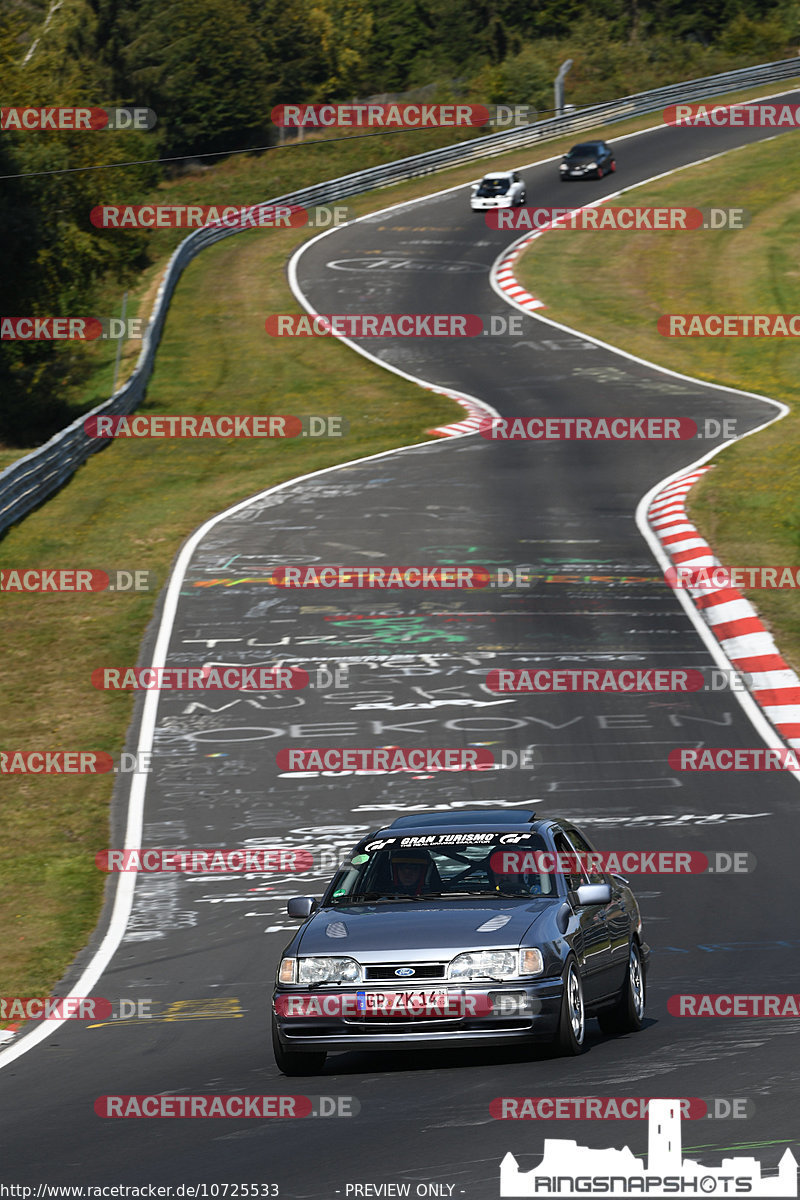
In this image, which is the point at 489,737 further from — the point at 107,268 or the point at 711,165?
the point at 711,165

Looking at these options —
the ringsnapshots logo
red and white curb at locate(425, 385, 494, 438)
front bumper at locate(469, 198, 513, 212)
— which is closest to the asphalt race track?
red and white curb at locate(425, 385, 494, 438)

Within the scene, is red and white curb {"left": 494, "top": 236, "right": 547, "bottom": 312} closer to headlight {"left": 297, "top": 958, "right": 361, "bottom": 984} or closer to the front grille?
headlight {"left": 297, "top": 958, "right": 361, "bottom": 984}

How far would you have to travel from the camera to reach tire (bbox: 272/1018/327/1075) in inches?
353

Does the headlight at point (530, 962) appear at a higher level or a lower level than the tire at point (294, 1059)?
higher

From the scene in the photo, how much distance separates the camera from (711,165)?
64.9 m

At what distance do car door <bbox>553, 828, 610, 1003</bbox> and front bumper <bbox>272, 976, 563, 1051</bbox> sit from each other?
1.89 ft

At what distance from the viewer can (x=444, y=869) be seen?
32.4ft

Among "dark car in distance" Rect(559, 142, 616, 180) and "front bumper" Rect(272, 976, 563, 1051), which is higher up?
"dark car in distance" Rect(559, 142, 616, 180)

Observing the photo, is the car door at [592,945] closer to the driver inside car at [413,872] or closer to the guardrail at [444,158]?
the driver inside car at [413,872]

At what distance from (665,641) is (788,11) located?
82.3 metres

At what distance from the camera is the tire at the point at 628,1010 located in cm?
996

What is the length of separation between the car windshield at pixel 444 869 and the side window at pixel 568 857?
0.71 feet

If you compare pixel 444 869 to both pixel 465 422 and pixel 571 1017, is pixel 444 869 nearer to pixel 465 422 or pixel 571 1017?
pixel 571 1017

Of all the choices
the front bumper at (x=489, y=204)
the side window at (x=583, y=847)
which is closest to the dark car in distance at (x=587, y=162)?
the front bumper at (x=489, y=204)
